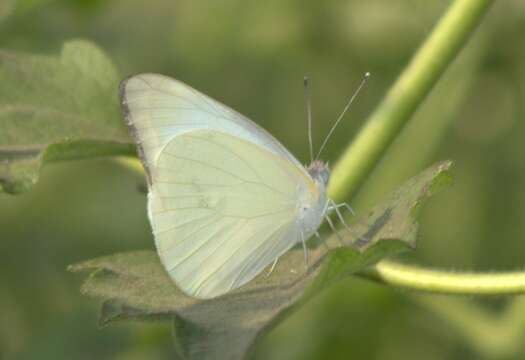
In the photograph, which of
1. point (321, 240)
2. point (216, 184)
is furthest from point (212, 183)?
point (321, 240)

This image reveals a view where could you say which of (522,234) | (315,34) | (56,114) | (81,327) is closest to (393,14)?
(315,34)

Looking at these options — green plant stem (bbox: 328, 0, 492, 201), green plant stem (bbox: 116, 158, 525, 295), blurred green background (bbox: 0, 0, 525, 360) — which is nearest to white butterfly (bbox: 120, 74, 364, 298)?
green plant stem (bbox: 328, 0, 492, 201)

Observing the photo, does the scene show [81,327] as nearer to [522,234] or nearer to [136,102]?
[136,102]

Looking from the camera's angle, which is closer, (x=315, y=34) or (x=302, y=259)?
(x=302, y=259)

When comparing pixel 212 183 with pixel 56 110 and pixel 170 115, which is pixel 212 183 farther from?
pixel 56 110

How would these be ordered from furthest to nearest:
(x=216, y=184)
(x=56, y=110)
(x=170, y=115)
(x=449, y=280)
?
(x=216, y=184) → (x=170, y=115) → (x=56, y=110) → (x=449, y=280)

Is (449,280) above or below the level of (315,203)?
above
